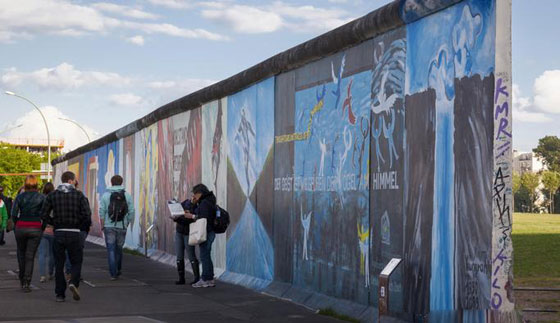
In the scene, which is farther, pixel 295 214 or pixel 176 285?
pixel 176 285

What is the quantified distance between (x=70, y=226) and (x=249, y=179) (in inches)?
143

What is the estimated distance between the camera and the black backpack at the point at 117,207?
15602mm

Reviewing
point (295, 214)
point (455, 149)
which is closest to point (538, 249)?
point (295, 214)

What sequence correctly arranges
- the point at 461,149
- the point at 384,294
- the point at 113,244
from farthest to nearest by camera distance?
the point at 113,244
the point at 461,149
the point at 384,294

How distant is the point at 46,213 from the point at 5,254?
1042 cm

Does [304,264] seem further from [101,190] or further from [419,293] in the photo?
[101,190]

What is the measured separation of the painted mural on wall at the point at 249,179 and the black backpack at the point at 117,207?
1.86 metres

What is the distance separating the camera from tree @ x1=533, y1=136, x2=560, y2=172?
6614 inches

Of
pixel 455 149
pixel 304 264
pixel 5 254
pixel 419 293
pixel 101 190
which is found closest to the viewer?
pixel 455 149

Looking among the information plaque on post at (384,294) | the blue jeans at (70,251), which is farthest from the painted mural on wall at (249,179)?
the information plaque on post at (384,294)

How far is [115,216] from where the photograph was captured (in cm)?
1562

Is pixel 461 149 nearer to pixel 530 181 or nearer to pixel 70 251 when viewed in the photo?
pixel 70 251

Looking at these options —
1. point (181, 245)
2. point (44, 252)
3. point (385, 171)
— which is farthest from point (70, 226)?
point (385, 171)

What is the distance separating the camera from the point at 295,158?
1288 cm
